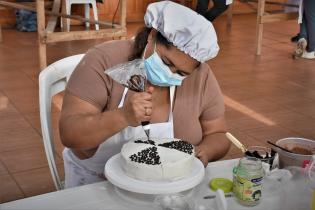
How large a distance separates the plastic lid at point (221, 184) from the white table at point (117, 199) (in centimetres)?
2

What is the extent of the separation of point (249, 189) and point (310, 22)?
4.09m

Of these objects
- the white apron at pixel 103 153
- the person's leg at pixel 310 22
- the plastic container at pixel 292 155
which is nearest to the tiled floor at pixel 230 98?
the person's leg at pixel 310 22

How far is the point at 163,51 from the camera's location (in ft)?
4.60

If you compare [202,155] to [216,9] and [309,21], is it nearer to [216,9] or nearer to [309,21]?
[309,21]

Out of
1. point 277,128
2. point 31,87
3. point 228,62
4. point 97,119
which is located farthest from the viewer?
point 228,62

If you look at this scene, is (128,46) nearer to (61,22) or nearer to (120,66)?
(120,66)

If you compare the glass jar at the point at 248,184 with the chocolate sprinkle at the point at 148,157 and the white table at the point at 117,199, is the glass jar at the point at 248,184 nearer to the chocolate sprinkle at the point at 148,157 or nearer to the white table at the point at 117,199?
the white table at the point at 117,199

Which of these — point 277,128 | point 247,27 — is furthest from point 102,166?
point 247,27

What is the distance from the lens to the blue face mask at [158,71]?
4.58 ft

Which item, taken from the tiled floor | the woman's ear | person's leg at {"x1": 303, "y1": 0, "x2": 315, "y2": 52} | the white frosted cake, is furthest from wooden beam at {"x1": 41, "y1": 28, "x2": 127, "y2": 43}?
the white frosted cake

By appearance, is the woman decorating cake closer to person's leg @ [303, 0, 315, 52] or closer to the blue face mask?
the blue face mask

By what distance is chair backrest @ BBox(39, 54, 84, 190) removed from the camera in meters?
1.44

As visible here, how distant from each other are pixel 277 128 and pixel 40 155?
1495 mm

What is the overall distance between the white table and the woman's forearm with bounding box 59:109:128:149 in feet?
0.65
